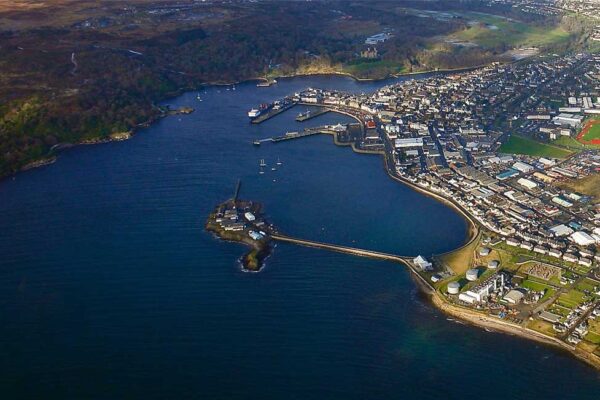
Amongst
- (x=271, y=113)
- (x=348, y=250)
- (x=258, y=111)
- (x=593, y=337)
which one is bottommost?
(x=271, y=113)

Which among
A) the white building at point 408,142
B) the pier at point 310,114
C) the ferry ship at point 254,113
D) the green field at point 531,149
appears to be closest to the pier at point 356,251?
the white building at point 408,142

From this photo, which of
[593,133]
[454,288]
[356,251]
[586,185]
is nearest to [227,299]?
[356,251]

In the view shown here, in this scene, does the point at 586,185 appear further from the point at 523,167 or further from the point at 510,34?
the point at 510,34

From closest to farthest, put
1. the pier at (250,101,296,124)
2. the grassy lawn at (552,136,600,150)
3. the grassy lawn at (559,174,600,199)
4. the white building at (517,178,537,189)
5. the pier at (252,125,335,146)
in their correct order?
the grassy lawn at (559,174,600,199), the white building at (517,178,537,189), the grassy lawn at (552,136,600,150), the pier at (252,125,335,146), the pier at (250,101,296,124)

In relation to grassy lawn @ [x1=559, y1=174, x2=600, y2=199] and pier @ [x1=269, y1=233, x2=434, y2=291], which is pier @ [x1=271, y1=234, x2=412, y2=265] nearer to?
pier @ [x1=269, y1=233, x2=434, y2=291]

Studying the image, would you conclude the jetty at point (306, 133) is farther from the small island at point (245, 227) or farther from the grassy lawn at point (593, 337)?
the grassy lawn at point (593, 337)

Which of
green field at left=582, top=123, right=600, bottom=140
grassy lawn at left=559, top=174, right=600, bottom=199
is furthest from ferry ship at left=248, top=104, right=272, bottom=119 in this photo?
green field at left=582, top=123, right=600, bottom=140
